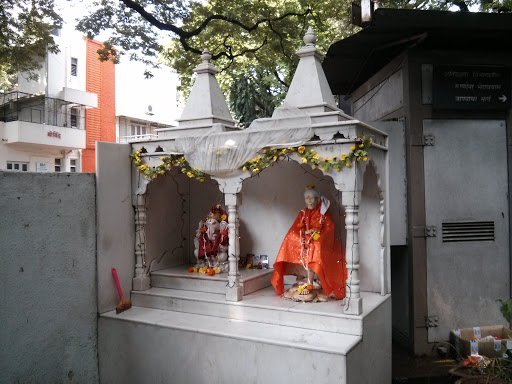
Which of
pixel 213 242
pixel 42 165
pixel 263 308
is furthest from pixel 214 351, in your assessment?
pixel 42 165

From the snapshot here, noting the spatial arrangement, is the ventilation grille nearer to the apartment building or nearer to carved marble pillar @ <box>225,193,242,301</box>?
carved marble pillar @ <box>225,193,242,301</box>

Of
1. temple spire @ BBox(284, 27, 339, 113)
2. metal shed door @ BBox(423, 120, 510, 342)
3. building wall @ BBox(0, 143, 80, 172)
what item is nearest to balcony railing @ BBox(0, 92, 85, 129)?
building wall @ BBox(0, 143, 80, 172)

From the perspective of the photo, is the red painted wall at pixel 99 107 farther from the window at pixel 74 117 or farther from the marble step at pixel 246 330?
the marble step at pixel 246 330

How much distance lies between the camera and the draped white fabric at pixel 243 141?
18.5 ft

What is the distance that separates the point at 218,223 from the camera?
7.29m

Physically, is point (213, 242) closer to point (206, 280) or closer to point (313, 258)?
point (206, 280)

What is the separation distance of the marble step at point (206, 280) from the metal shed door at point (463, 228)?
2.79 m

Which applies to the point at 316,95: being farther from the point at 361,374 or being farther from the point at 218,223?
the point at 361,374

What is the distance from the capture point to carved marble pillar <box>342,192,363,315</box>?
5250 millimetres

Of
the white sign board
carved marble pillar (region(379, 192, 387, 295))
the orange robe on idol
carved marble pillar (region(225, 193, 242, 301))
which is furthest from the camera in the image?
the white sign board

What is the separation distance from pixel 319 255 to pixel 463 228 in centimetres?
282

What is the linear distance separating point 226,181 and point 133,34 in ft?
24.4

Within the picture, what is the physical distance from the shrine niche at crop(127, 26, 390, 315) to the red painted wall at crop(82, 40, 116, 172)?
1300cm

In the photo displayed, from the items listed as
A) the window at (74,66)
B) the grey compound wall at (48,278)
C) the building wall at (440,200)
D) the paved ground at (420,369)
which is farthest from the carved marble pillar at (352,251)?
the window at (74,66)
